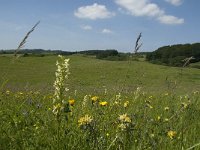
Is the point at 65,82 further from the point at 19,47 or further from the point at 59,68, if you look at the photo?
the point at 19,47

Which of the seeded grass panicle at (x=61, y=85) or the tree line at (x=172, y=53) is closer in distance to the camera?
the seeded grass panicle at (x=61, y=85)

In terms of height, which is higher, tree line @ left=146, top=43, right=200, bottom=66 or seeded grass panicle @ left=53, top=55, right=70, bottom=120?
seeded grass panicle @ left=53, top=55, right=70, bottom=120

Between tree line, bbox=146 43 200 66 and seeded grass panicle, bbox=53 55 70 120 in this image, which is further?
tree line, bbox=146 43 200 66

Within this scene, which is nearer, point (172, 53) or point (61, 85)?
point (61, 85)

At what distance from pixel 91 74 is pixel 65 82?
83.2ft

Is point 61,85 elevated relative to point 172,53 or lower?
elevated

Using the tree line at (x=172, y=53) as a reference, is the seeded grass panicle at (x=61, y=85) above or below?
above

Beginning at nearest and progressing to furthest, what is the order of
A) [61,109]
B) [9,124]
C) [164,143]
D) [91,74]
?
[61,109] < [164,143] < [9,124] < [91,74]

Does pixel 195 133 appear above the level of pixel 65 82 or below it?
below

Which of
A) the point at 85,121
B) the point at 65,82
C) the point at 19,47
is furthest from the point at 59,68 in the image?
the point at 85,121

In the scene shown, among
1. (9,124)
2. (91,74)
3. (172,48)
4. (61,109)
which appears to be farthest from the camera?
(172,48)

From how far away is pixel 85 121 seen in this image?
3.15 m

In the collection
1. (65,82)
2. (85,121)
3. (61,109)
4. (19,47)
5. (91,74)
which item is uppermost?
(19,47)

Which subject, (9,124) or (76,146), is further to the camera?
(9,124)
